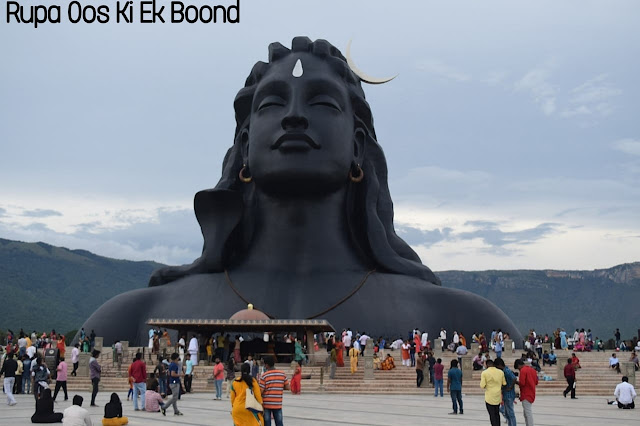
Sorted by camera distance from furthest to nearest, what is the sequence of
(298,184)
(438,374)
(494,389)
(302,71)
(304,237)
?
1. (304,237)
2. (302,71)
3. (298,184)
4. (438,374)
5. (494,389)

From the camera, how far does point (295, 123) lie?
109ft

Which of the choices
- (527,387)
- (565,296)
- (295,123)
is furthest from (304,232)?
(565,296)

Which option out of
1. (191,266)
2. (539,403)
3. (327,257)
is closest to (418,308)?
(327,257)

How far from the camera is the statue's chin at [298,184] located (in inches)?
1328

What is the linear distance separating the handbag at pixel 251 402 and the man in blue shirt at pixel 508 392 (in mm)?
4135

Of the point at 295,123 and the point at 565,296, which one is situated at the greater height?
the point at 295,123

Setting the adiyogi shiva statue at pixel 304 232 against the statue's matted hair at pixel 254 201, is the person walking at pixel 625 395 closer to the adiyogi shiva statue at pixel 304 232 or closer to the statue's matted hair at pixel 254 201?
the adiyogi shiva statue at pixel 304 232

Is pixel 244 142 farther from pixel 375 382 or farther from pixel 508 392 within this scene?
pixel 508 392

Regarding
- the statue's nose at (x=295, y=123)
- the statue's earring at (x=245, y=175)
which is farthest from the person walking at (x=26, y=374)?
the statue's earring at (x=245, y=175)

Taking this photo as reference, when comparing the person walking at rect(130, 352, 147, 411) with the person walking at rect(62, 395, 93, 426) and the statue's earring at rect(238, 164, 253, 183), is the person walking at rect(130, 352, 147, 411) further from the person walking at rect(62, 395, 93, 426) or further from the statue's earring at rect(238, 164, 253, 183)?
the statue's earring at rect(238, 164, 253, 183)

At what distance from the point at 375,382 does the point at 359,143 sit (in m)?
15.5

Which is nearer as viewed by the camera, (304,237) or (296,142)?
(296,142)

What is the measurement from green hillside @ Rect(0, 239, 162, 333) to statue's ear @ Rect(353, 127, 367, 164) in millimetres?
80366

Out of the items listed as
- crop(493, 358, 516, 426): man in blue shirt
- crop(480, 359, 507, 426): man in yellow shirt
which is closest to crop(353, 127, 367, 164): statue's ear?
crop(493, 358, 516, 426): man in blue shirt
